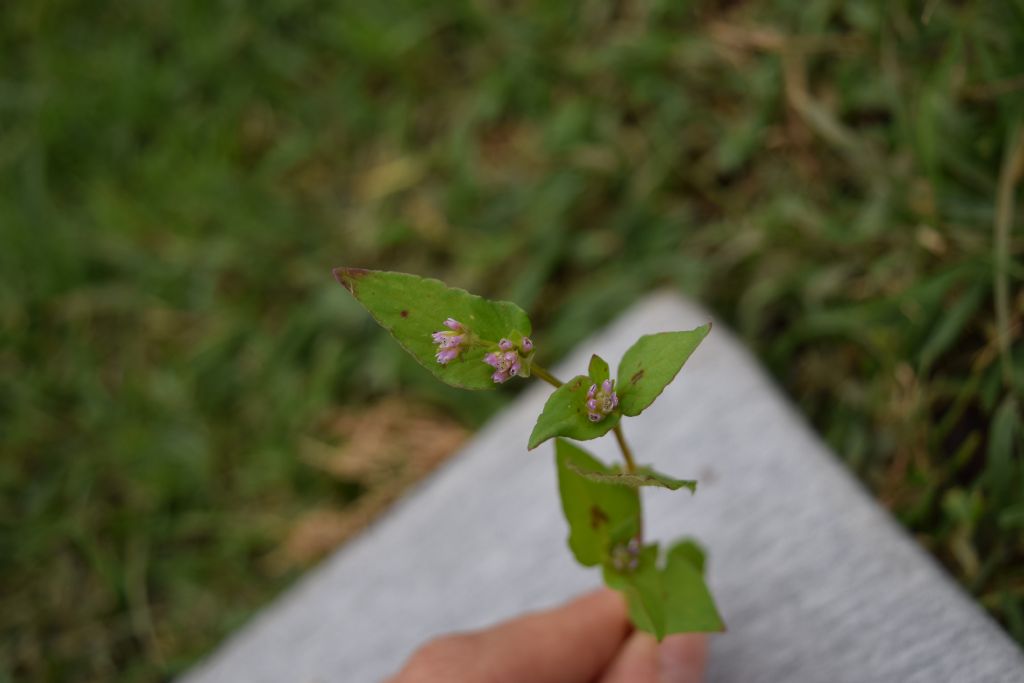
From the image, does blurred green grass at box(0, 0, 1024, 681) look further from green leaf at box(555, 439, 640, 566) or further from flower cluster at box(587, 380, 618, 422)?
flower cluster at box(587, 380, 618, 422)

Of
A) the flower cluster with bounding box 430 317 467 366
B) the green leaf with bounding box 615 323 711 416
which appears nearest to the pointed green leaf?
the green leaf with bounding box 615 323 711 416

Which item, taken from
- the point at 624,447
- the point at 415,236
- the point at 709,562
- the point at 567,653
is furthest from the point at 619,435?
the point at 415,236

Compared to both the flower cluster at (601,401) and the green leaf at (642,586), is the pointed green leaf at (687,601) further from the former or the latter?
the flower cluster at (601,401)

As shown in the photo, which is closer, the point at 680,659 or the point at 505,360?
the point at 505,360

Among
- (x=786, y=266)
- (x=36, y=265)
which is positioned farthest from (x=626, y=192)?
(x=36, y=265)

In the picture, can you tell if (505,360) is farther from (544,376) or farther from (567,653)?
(567,653)

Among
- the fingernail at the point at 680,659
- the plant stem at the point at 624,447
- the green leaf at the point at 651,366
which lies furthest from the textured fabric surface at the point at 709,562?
the green leaf at the point at 651,366
